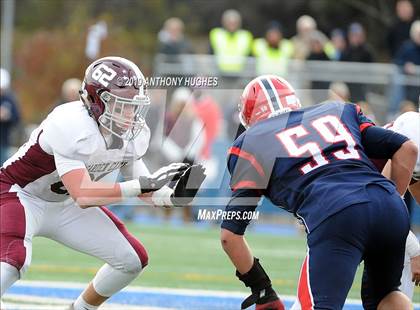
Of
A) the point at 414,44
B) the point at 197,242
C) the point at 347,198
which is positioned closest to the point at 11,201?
the point at 347,198

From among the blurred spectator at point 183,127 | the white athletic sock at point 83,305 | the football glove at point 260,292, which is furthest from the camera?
the blurred spectator at point 183,127

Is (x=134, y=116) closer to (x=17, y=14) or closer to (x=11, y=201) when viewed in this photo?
(x=11, y=201)

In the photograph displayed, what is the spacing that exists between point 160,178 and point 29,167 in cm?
79

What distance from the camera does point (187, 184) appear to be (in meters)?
5.40

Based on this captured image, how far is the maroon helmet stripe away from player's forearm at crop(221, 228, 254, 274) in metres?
1.15

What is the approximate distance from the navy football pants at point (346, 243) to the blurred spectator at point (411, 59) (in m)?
8.22

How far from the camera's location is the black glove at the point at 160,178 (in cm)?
509

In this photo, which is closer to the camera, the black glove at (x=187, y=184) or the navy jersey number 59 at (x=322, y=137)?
the navy jersey number 59 at (x=322, y=137)

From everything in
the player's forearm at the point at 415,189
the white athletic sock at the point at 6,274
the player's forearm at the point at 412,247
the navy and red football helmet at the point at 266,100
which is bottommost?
the white athletic sock at the point at 6,274

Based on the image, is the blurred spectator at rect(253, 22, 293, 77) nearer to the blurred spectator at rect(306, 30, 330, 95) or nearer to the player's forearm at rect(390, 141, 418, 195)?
the blurred spectator at rect(306, 30, 330, 95)

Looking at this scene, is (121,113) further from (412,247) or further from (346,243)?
(412,247)

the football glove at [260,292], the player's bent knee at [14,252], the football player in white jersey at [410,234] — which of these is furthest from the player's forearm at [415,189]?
the player's bent knee at [14,252]

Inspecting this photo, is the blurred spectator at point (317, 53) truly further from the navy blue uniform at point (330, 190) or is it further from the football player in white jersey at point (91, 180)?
the navy blue uniform at point (330, 190)

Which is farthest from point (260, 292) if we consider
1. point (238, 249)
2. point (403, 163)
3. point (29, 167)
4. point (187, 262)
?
point (187, 262)
